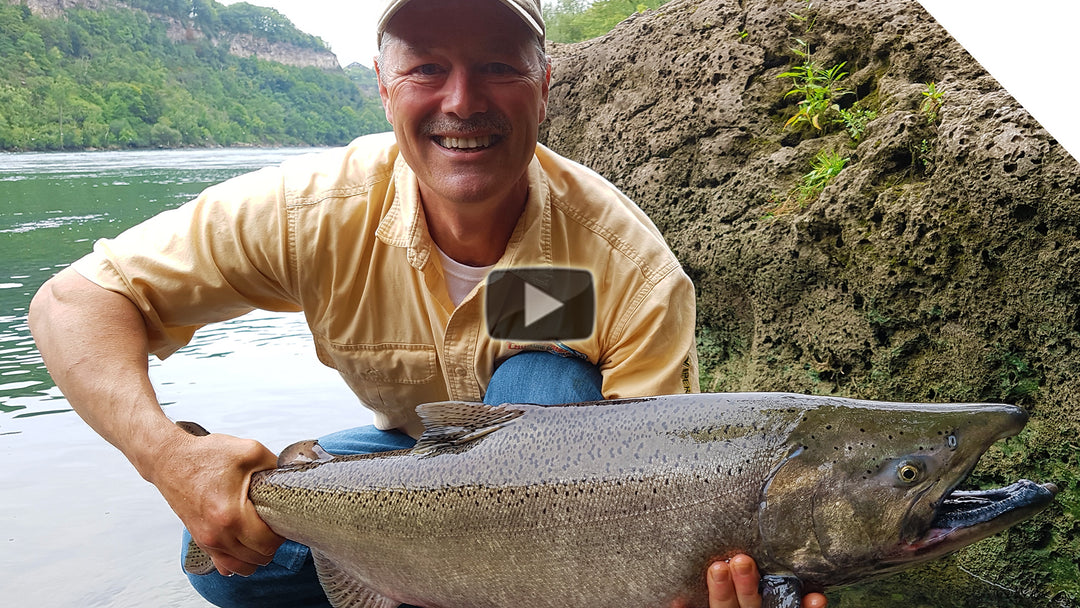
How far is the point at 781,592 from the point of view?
1.86 meters

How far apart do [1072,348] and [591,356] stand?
1.66 m

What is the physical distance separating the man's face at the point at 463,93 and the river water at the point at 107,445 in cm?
202

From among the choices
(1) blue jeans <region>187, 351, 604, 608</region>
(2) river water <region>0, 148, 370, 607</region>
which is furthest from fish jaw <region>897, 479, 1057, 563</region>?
(2) river water <region>0, 148, 370, 607</region>

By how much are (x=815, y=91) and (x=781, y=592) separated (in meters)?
3.16

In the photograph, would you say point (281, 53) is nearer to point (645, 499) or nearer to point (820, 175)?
point (820, 175)

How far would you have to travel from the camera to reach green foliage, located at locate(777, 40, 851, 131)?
4.30 m

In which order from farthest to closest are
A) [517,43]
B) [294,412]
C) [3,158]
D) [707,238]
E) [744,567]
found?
1. [3,158]
2. [294,412]
3. [707,238]
4. [517,43]
5. [744,567]

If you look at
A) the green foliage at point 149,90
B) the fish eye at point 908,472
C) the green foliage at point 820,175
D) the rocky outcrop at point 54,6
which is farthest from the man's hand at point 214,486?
the rocky outcrop at point 54,6

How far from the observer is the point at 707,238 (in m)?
4.36

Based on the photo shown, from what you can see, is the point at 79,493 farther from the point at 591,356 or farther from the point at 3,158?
the point at 3,158

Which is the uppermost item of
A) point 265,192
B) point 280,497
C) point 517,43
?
point 517,43

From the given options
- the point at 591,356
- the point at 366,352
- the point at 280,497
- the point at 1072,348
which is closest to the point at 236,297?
the point at 366,352
